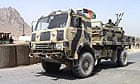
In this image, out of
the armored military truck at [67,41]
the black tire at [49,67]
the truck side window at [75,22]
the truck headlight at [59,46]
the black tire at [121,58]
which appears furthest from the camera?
the black tire at [121,58]

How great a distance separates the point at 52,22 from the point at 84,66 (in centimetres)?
231

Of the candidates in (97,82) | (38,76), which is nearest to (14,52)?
(38,76)

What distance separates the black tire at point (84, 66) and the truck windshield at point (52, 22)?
63.5 inches

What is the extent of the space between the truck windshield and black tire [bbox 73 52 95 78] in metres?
1.61

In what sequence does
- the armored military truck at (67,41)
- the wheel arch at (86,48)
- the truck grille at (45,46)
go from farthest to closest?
the wheel arch at (86,48), the truck grille at (45,46), the armored military truck at (67,41)

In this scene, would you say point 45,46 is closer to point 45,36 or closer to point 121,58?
point 45,36

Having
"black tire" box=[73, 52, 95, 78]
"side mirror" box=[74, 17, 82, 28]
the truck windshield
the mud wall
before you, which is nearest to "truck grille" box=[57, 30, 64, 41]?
the truck windshield

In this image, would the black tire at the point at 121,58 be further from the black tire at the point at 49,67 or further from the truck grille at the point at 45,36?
the truck grille at the point at 45,36

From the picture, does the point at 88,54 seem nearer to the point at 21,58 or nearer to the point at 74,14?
the point at 74,14

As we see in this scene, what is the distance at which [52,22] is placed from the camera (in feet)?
40.9

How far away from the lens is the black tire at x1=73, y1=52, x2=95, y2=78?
12.1 m

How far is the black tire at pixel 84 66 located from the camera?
1211cm

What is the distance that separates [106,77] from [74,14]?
2.96 m

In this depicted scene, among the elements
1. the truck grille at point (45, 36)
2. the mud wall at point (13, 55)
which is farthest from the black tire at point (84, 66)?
the mud wall at point (13, 55)
